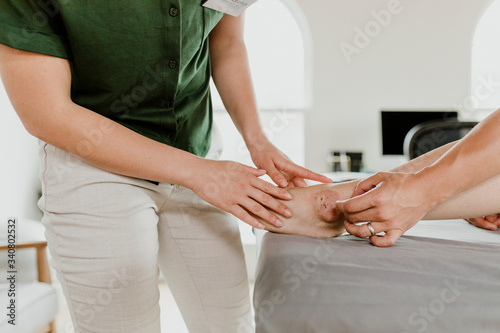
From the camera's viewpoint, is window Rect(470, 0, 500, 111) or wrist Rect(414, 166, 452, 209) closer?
wrist Rect(414, 166, 452, 209)

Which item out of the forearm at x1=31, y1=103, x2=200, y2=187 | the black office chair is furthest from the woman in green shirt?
the black office chair

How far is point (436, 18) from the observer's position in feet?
13.0

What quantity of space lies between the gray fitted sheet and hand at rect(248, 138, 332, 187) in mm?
360

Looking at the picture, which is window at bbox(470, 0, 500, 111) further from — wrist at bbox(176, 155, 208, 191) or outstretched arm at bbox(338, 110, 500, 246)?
wrist at bbox(176, 155, 208, 191)

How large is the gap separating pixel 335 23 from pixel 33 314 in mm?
3424

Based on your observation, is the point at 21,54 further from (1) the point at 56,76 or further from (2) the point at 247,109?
(2) the point at 247,109

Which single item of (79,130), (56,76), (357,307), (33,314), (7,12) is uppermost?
(7,12)

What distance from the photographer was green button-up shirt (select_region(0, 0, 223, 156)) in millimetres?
750

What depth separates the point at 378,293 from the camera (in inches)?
25.0

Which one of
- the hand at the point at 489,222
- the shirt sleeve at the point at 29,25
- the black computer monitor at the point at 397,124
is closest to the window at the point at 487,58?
the black computer monitor at the point at 397,124

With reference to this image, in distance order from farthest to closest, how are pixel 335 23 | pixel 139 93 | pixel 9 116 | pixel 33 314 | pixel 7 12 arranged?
1. pixel 335 23
2. pixel 9 116
3. pixel 33 314
4. pixel 139 93
5. pixel 7 12

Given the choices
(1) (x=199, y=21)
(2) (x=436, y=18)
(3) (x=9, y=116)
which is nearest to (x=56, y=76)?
(1) (x=199, y=21)

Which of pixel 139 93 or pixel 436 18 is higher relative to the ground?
pixel 436 18

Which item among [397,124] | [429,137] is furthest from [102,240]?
[397,124]
